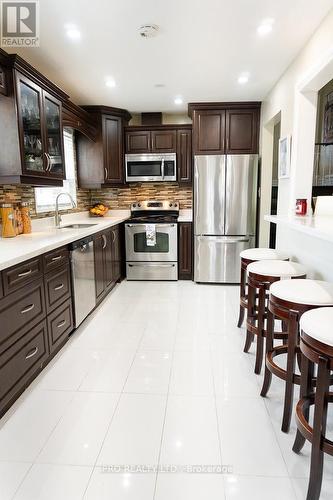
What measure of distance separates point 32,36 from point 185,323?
2722 millimetres

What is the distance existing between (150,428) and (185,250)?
300 centimetres

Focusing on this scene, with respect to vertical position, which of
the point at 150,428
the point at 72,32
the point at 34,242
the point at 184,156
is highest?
the point at 72,32

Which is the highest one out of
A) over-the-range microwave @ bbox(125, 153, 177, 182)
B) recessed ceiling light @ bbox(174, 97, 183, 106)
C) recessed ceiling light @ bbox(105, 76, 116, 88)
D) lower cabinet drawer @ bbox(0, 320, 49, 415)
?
recessed ceiling light @ bbox(174, 97, 183, 106)

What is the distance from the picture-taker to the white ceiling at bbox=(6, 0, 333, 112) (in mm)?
2047

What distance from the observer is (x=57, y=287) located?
96.7 inches

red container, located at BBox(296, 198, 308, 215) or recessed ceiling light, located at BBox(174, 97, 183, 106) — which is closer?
red container, located at BBox(296, 198, 308, 215)

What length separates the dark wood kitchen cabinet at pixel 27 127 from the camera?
2.31m

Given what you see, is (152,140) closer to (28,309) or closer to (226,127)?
(226,127)

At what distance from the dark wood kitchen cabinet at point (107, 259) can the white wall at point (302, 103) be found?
197 cm

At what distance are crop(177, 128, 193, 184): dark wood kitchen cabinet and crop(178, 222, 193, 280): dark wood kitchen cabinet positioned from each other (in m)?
0.69

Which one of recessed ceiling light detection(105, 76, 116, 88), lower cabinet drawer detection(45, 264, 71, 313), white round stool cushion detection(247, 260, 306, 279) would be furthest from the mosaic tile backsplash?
white round stool cushion detection(247, 260, 306, 279)

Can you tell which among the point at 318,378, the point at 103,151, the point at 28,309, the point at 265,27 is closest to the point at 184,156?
the point at 103,151

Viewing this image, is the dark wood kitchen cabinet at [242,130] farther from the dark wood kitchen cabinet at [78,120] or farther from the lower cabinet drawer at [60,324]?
the lower cabinet drawer at [60,324]

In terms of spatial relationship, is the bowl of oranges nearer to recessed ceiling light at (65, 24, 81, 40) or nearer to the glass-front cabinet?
the glass-front cabinet
